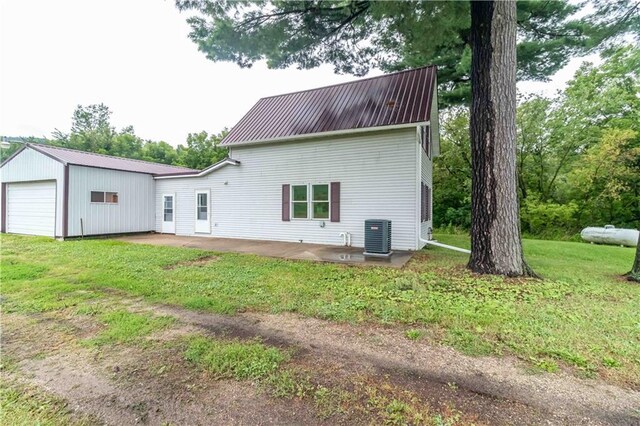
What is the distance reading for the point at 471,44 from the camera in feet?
21.1

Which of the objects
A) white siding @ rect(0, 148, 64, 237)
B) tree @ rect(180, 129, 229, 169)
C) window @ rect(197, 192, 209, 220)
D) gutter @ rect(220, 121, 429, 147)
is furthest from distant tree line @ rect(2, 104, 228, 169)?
gutter @ rect(220, 121, 429, 147)

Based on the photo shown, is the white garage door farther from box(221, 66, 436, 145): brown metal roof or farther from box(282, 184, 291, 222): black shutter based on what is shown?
box(282, 184, 291, 222): black shutter

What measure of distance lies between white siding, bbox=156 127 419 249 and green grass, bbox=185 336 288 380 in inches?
270

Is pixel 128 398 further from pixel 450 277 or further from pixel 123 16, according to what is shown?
pixel 123 16

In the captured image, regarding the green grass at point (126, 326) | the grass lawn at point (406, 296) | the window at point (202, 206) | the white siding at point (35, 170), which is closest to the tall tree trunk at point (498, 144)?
the grass lawn at point (406, 296)

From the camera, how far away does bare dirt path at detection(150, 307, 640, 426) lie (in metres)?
2.03

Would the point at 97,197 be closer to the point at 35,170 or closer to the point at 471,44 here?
the point at 35,170

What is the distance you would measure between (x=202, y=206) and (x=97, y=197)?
4074 mm

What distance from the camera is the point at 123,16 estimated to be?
8.08 m

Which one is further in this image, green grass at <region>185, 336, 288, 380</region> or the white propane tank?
the white propane tank

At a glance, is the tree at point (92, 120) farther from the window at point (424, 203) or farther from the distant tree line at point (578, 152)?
the distant tree line at point (578, 152)

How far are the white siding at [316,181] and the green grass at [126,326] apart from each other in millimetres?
6788

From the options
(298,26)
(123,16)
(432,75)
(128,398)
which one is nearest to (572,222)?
(432,75)

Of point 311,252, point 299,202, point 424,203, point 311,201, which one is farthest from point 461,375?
point 424,203
